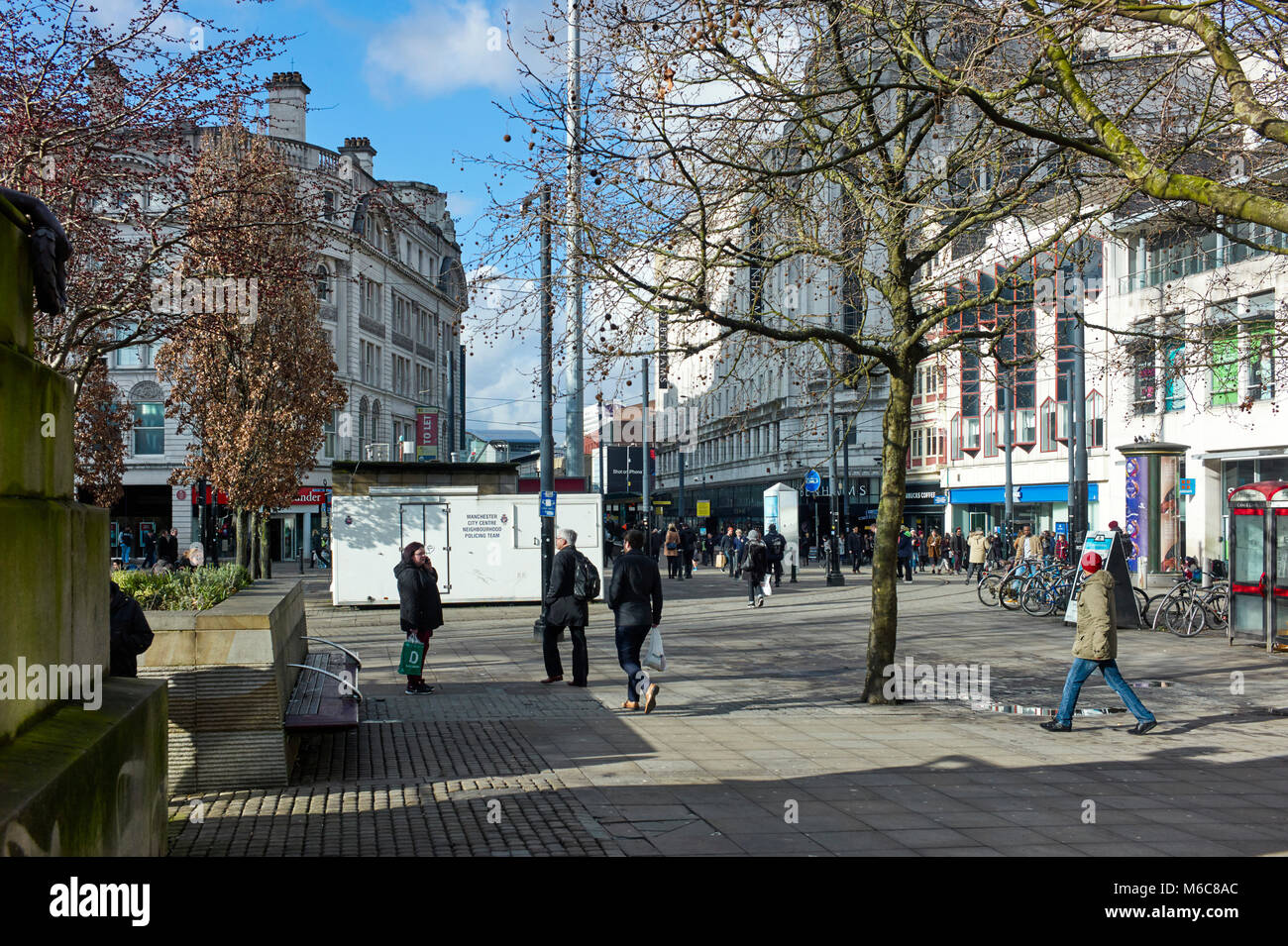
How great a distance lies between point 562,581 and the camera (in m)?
13.5

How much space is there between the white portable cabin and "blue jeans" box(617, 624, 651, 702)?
13089 mm

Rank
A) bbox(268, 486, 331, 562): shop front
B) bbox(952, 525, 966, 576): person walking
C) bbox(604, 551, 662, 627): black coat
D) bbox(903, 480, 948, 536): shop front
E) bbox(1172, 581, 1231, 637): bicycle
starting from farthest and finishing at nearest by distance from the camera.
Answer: bbox(903, 480, 948, 536): shop front → bbox(268, 486, 331, 562): shop front → bbox(952, 525, 966, 576): person walking → bbox(1172, 581, 1231, 637): bicycle → bbox(604, 551, 662, 627): black coat

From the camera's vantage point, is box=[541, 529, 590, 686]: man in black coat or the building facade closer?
box=[541, 529, 590, 686]: man in black coat

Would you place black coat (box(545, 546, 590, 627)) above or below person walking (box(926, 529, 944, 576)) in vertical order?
above

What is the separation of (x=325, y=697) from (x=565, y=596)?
14.6ft

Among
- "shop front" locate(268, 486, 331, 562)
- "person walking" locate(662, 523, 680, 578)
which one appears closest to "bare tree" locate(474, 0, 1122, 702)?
"person walking" locate(662, 523, 680, 578)

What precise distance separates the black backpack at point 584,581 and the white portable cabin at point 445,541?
37.0 ft

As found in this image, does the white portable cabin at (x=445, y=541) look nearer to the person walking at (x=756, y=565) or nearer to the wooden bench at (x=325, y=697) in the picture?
the person walking at (x=756, y=565)

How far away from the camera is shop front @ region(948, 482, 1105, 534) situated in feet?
165

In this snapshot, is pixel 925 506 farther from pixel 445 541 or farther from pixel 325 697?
pixel 325 697

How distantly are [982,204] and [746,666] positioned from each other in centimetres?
669

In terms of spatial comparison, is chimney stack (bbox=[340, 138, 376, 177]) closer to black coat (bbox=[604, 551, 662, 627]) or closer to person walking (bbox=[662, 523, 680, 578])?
person walking (bbox=[662, 523, 680, 578])

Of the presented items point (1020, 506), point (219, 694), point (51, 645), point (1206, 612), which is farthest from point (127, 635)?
point (1020, 506)

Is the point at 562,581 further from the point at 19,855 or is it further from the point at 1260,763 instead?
the point at 19,855
